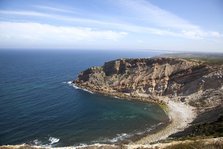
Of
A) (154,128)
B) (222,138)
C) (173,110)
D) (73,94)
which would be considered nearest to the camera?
(222,138)

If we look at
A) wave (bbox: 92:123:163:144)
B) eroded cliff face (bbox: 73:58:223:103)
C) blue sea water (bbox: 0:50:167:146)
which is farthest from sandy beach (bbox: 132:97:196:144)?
eroded cliff face (bbox: 73:58:223:103)

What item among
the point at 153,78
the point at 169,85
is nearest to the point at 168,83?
the point at 169,85

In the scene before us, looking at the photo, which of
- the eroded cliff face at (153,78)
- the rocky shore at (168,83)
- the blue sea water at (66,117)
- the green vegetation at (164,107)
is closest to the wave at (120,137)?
the blue sea water at (66,117)

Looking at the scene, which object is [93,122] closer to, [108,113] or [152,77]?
[108,113]

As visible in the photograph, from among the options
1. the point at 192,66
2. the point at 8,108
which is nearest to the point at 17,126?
the point at 8,108

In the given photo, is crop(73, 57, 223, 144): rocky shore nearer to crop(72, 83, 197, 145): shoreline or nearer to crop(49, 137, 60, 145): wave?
crop(72, 83, 197, 145): shoreline

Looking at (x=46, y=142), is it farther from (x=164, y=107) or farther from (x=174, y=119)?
(x=164, y=107)
